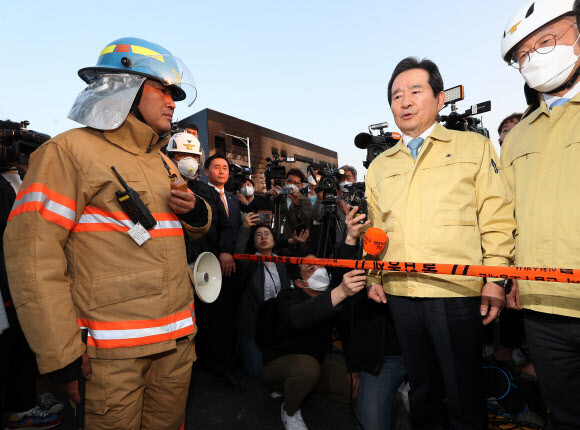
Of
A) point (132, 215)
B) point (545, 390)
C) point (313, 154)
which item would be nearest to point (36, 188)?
point (132, 215)

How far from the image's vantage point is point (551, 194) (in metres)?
1.54

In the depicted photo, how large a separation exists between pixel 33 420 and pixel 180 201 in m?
2.97

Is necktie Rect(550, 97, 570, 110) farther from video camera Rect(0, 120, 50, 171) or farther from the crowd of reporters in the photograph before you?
video camera Rect(0, 120, 50, 171)

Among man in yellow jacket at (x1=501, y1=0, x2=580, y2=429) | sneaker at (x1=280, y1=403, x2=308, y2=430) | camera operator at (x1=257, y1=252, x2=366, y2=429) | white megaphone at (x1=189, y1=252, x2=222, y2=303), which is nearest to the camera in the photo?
man in yellow jacket at (x1=501, y1=0, x2=580, y2=429)

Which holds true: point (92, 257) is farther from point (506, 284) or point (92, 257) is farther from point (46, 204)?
point (506, 284)

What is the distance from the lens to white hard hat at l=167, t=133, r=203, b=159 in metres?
4.25

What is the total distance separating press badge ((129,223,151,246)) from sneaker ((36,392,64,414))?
9.08 feet

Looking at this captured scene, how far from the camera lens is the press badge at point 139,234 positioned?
62.9 inches

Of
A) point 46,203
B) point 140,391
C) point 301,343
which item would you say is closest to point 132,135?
point 46,203

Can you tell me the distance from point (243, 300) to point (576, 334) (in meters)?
3.25

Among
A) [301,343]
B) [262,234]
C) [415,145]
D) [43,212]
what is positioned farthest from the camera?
[262,234]

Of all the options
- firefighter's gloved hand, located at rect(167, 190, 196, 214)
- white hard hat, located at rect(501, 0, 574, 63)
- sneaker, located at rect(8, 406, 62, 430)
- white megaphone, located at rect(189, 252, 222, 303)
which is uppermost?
white hard hat, located at rect(501, 0, 574, 63)

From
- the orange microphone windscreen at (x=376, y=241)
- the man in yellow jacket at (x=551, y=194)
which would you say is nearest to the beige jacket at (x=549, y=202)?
the man in yellow jacket at (x=551, y=194)

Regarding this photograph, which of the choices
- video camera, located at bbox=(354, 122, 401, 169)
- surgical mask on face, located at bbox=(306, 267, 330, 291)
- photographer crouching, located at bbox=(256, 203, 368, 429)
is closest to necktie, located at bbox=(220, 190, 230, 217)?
photographer crouching, located at bbox=(256, 203, 368, 429)
